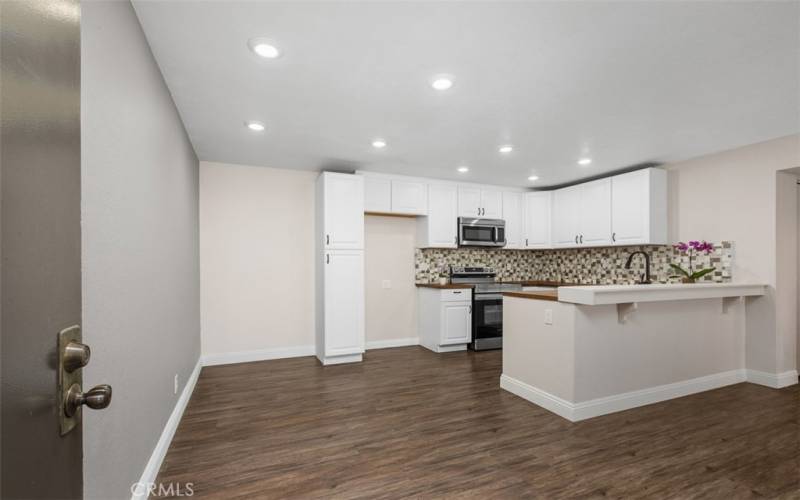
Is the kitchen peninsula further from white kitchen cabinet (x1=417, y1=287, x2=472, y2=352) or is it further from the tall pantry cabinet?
the tall pantry cabinet

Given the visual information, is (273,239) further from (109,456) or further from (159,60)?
(109,456)

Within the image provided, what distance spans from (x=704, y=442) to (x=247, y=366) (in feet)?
13.9

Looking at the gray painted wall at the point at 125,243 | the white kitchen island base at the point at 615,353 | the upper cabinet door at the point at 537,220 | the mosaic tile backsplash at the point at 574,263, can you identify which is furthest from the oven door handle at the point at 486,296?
the gray painted wall at the point at 125,243

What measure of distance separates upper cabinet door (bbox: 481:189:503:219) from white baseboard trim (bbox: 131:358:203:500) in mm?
4328

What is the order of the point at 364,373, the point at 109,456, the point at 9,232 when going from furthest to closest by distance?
the point at 364,373, the point at 109,456, the point at 9,232

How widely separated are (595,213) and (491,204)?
1.43 meters

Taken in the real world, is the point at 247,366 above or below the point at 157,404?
below

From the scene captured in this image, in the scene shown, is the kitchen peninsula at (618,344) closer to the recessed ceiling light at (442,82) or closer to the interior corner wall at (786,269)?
the interior corner wall at (786,269)

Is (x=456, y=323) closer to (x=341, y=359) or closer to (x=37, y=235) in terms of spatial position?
(x=341, y=359)

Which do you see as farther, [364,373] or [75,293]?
[364,373]

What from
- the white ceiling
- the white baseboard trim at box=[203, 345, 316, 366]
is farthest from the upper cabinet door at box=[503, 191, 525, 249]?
the white baseboard trim at box=[203, 345, 316, 366]

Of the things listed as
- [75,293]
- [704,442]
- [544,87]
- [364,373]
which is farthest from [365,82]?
[704,442]

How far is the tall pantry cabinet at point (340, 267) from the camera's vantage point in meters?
4.44

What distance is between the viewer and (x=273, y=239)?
4.77 meters
